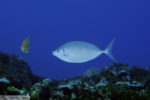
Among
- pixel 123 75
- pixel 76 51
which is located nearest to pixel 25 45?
pixel 76 51

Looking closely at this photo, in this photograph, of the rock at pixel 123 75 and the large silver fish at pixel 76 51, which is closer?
the large silver fish at pixel 76 51

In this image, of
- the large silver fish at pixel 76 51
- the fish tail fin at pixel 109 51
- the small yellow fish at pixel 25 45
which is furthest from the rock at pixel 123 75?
the large silver fish at pixel 76 51

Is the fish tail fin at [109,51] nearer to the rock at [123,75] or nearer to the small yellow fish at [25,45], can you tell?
the small yellow fish at [25,45]

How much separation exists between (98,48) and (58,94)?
78.4 inches

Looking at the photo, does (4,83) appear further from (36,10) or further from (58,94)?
(36,10)

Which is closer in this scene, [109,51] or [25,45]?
[109,51]

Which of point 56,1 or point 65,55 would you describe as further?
point 56,1

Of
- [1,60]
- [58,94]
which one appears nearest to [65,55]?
[58,94]

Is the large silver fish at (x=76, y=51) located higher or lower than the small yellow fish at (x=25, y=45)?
lower

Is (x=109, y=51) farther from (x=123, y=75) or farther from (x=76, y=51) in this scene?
(x=123, y=75)

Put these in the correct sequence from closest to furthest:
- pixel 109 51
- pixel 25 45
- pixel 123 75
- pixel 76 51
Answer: pixel 76 51, pixel 109 51, pixel 25 45, pixel 123 75

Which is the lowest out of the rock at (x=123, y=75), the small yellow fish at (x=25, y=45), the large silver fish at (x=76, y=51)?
the large silver fish at (x=76, y=51)

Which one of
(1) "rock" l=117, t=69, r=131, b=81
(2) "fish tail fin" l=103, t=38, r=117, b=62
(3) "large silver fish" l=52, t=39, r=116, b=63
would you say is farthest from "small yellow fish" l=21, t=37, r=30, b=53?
(1) "rock" l=117, t=69, r=131, b=81

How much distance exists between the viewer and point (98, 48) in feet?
8.34
